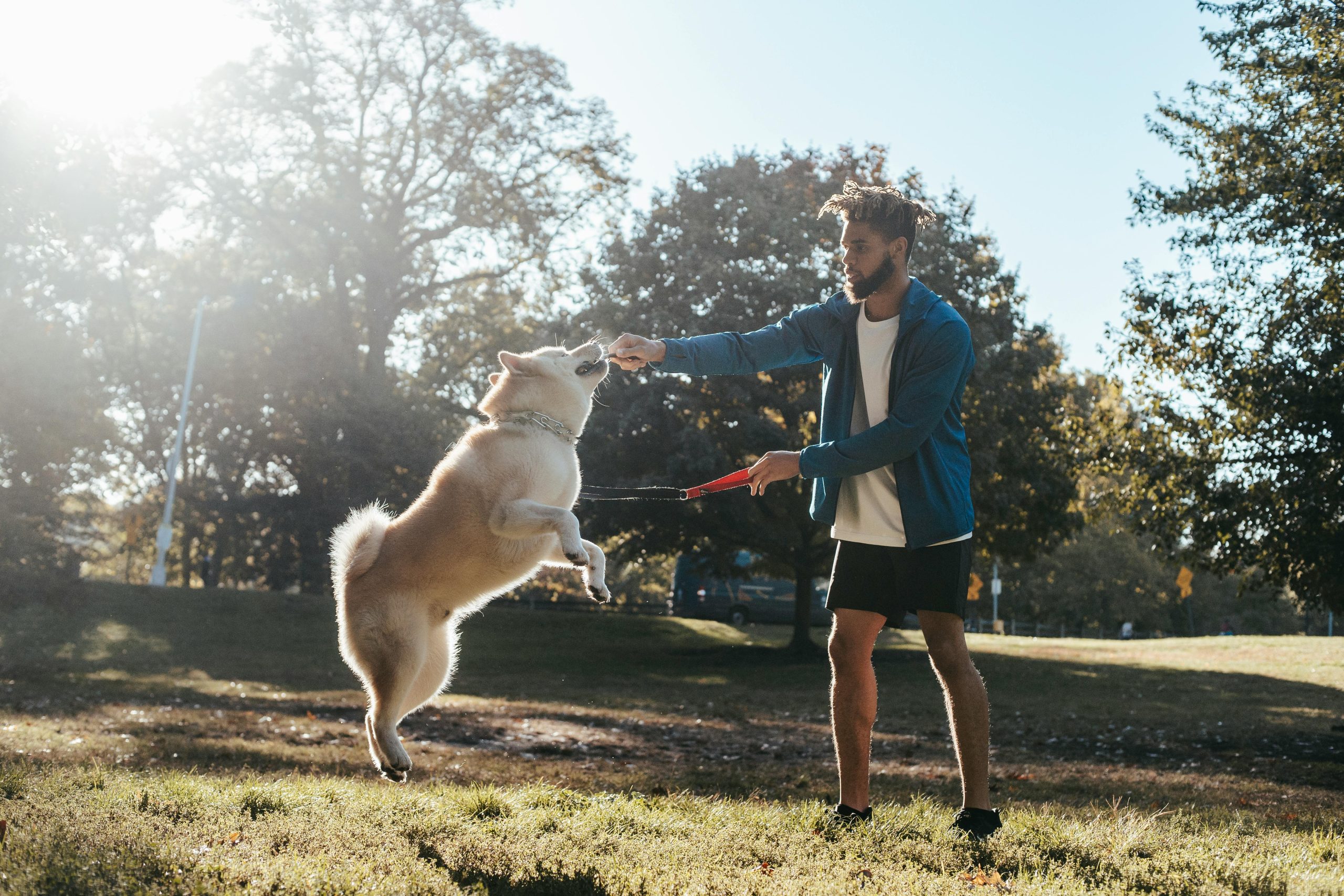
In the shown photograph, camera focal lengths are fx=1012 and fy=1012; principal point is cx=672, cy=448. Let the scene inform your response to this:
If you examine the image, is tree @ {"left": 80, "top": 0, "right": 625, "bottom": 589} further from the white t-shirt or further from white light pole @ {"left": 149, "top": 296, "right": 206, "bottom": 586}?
the white t-shirt

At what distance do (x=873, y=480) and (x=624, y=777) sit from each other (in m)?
4.30

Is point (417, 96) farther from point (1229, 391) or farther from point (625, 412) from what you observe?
point (1229, 391)

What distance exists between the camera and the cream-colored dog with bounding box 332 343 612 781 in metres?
4.08

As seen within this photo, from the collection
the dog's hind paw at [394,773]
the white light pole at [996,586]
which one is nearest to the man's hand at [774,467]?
the dog's hind paw at [394,773]

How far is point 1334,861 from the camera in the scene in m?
3.97

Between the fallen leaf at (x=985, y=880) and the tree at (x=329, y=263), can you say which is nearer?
the fallen leaf at (x=985, y=880)

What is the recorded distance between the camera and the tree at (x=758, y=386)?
18.8 m

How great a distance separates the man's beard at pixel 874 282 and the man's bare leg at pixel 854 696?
4.51ft

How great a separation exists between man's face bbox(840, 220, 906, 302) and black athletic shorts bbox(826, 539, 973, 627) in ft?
3.72

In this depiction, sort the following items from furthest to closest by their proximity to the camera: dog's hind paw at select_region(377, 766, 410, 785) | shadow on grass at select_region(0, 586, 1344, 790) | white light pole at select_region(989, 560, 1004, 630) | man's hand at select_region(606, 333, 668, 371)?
white light pole at select_region(989, 560, 1004, 630) < shadow on grass at select_region(0, 586, 1344, 790) < man's hand at select_region(606, 333, 668, 371) < dog's hind paw at select_region(377, 766, 410, 785)

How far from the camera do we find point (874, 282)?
14.3 ft

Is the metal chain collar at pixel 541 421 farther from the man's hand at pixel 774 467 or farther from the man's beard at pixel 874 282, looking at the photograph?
the man's beard at pixel 874 282

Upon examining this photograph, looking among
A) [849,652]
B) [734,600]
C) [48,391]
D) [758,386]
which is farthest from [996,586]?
[849,652]

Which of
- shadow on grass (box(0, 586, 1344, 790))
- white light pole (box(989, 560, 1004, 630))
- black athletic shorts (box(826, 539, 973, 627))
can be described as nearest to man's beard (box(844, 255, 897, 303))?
black athletic shorts (box(826, 539, 973, 627))
